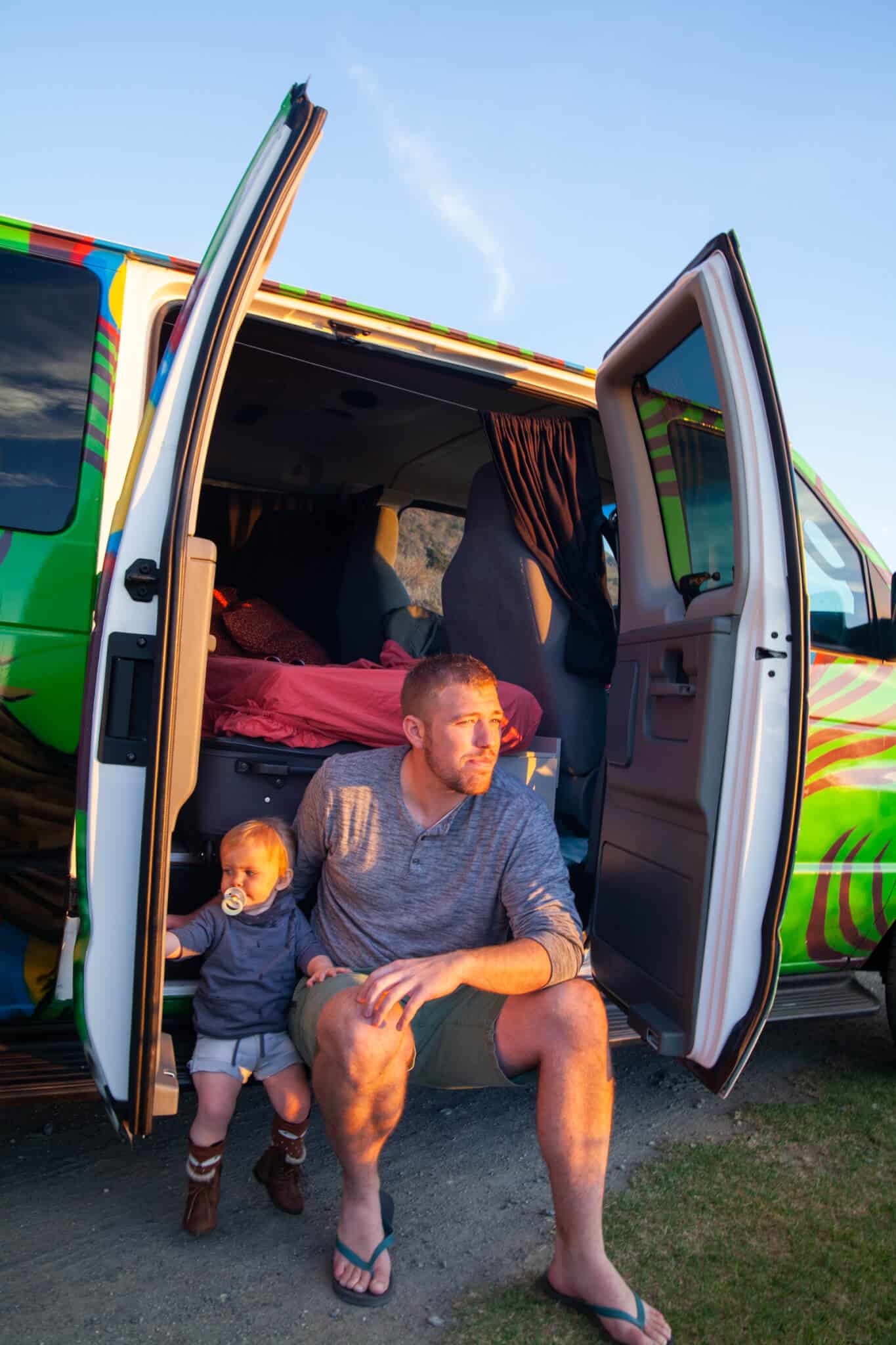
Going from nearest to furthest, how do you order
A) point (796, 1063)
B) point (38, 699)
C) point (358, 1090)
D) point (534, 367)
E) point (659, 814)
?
1. point (358, 1090)
2. point (38, 699)
3. point (659, 814)
4. point (534, 367)
5. point (796, 1063)

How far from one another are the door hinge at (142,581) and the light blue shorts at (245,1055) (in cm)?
Answer: 103

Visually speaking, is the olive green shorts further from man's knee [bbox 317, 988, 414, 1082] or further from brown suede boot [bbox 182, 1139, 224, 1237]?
brown suede boot [bbox 182, 1139, 224, 1237]

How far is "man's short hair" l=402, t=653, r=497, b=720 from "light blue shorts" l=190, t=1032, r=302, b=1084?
2.70ft

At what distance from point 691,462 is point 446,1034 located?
1.67 meters

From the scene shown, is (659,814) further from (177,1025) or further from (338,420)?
(338,420)

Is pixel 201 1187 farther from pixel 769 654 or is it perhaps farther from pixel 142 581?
pixel 769 654

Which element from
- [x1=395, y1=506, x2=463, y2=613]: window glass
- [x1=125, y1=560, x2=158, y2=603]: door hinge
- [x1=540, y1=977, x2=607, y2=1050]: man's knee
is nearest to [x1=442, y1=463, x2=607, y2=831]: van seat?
[x1=395, y1=506, x2=463, y2=613]: window glass

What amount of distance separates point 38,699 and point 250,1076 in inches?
38.9

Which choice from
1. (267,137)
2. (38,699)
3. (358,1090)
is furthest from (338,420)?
(358,1090)

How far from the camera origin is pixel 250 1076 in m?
2.24

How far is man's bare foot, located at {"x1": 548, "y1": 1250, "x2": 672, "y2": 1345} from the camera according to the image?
184 centimetres

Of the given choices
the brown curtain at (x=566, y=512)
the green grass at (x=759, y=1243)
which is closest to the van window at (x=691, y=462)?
the brown curtain at (x=566, y=512)

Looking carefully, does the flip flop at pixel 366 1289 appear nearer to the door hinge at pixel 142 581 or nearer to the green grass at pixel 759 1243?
the green grass at pixel 759 1243

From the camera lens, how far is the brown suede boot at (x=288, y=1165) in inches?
89.0
